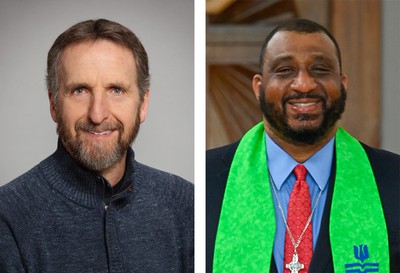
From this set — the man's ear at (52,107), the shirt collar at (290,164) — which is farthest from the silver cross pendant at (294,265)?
the man's ear at (52,107)

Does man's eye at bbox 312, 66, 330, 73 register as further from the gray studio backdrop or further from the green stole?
the gray studio backdrop

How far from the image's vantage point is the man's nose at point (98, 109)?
274 centimetres

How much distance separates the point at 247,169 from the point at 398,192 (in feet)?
1.89

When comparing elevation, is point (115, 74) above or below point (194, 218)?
above

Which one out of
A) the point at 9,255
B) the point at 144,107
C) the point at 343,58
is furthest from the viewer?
the point at 144,107

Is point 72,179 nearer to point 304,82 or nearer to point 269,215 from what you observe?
point 269,215

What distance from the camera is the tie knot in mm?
2775

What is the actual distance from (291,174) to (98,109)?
2.52 ft

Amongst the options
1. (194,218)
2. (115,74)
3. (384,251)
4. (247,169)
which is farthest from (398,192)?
(115,74)

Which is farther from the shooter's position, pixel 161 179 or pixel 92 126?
pixel 161 179

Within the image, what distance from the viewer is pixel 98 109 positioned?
274cm

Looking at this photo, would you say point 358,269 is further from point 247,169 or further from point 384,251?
point 247,169

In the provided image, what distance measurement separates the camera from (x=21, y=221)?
8.80ft

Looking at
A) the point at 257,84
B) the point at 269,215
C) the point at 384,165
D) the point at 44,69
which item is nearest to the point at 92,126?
the point at 44,69
